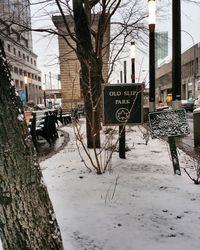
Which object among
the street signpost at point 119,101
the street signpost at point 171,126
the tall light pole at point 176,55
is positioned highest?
the tall light pole at point 176,55

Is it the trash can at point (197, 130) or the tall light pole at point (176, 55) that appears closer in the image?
the tall light pole at point (176, 55)

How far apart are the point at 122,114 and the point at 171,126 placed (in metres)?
1.19

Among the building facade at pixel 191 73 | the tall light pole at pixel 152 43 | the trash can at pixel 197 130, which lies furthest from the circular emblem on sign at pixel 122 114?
the building facade at pixel 191 73

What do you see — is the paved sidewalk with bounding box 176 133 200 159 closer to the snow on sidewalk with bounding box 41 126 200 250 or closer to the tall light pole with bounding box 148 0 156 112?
the tall light pole with bounding box 148 0 156 112

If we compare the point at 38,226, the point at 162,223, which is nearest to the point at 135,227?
the point at 162,223

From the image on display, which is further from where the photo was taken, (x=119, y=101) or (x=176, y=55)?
(x=119, y=101)

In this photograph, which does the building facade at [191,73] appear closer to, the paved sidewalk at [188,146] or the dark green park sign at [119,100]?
the paved sidewalk at [188,146]

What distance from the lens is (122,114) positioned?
22.1 ft

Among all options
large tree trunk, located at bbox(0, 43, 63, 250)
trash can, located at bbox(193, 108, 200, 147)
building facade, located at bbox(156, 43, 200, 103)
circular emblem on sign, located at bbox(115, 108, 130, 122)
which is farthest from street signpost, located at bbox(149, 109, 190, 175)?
building facade, located at bbox(156, 43, 200, 103)

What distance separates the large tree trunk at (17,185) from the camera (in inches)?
92.2

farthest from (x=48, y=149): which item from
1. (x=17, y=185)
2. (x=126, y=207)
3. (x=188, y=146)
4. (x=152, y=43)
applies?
(x=17, y=185)

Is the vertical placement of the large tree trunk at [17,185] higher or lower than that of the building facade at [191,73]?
lower

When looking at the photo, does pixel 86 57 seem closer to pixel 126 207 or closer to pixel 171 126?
Result: pixel 171 126

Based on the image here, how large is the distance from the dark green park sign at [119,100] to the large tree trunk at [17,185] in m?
4.32
